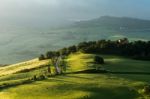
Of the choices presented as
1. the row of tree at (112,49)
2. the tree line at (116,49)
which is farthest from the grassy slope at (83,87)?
the tree line at (116,49)

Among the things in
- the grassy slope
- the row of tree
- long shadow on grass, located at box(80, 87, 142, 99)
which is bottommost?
long shadow on grass, located at box(80, 87, 142, 99)

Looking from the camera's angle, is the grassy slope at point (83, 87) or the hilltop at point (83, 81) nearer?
the grassy slope at point (83, 87)

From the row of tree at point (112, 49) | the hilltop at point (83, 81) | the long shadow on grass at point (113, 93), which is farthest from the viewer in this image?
the row of tree at point (112, 49)

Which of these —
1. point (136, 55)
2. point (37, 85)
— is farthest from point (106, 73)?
point (136, 55)

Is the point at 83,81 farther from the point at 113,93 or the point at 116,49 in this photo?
the point at 116,49

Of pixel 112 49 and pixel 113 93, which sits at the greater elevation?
pixel 112 49

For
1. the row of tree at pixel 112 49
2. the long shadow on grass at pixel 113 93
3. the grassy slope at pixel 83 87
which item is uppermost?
the row of tree at pixel 112 49

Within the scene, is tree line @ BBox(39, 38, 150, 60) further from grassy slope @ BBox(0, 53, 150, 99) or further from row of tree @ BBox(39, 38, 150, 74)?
grassy slope @ BBox(0, 53, 150, 99)

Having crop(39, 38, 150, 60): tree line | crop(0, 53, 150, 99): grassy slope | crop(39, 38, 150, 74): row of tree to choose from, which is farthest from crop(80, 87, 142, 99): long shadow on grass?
crop(39, 38, 150, 60): tree line

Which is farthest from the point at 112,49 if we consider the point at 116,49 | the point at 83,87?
the point at 83,87

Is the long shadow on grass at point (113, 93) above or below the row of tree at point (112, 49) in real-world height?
below

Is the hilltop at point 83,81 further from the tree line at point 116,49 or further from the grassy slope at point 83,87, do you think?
the tree line at point 116,49
